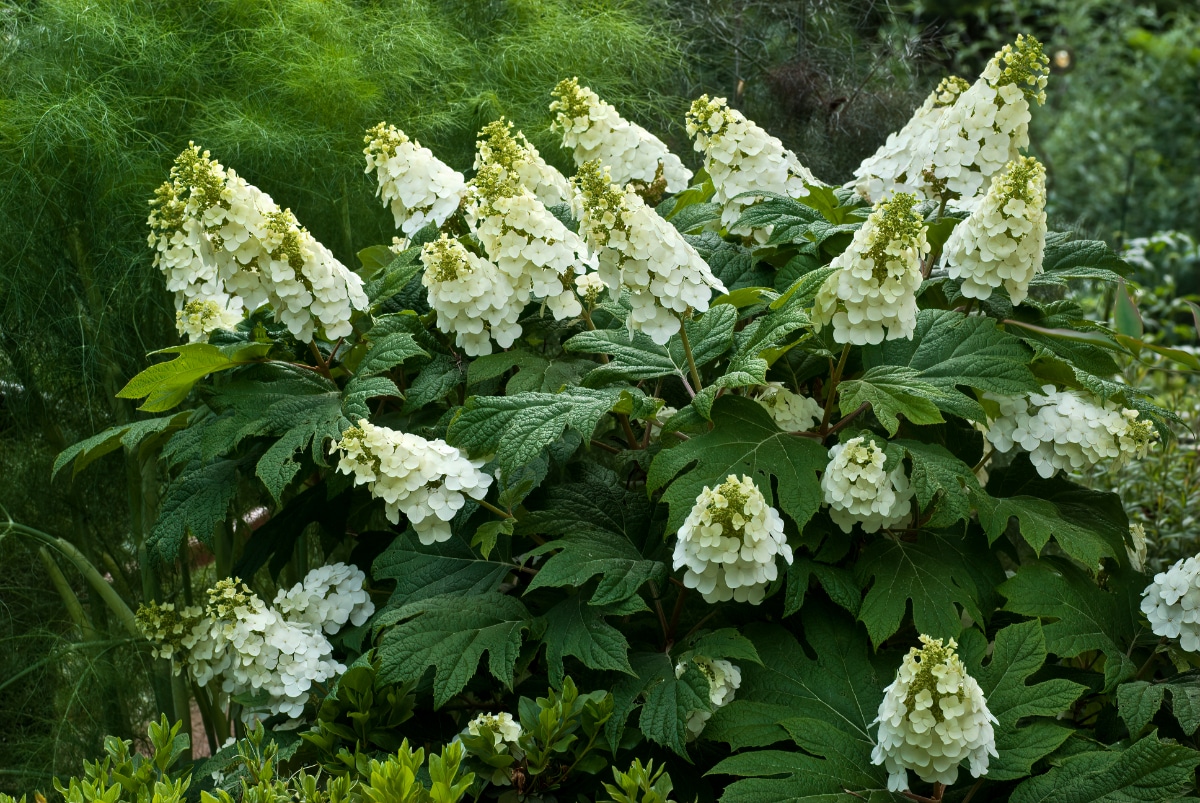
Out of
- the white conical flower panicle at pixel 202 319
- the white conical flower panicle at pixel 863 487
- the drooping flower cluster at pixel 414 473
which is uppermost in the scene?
the white conical flower panicle at pixel 202 319

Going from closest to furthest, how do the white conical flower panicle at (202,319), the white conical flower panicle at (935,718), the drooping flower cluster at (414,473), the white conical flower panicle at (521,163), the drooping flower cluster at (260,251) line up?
the white conical flower panicle at (935,718), the drooping flower cluster at (414,473), the drooping flower cluster at (260,251), the white conical flower panicle at (521,163), the white conical flower panicle at (202,319)

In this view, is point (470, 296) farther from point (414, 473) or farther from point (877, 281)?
point (877, 281)

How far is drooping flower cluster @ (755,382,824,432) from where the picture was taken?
1812 millimetres

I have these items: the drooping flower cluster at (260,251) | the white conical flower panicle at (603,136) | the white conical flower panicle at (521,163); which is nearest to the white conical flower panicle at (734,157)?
the white conical flower panicle at (603,136)

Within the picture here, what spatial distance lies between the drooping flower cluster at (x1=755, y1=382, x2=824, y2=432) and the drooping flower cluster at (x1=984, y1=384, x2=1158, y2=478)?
297 mm

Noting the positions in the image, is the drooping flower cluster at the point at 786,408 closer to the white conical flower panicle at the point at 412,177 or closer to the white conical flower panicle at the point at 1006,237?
the white conical flower panicle at the point at 1006,237

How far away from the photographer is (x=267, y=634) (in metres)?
1.77

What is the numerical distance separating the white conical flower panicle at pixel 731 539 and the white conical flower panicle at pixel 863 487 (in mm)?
122

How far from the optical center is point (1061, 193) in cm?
792

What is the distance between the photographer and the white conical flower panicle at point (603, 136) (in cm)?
212

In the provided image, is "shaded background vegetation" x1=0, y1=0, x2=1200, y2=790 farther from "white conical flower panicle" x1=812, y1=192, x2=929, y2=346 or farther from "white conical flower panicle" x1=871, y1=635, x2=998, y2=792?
"white conical flower panicle" x1=871, y1=635, x2=998, y2=792

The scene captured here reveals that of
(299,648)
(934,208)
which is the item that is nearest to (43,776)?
(299,648)

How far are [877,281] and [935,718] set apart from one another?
588mm

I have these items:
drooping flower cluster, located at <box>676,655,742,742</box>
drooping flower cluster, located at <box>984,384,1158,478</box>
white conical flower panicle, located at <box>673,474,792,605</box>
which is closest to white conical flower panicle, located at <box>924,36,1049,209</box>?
drooping flower cluster, located at <box>984,384,1158,478</box>
